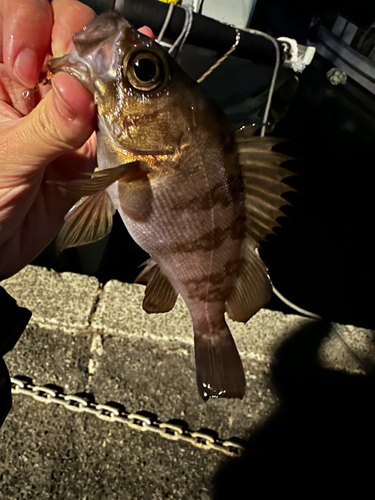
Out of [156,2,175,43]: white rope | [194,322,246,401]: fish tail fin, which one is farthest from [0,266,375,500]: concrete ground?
[156,2,175,43]: white rope

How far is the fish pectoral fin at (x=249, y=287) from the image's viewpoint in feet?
5.38

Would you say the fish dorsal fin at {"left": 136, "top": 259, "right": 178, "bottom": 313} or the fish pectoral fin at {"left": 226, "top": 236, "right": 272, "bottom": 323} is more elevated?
the fish pectoral fin at {"left": 226, "top": 236, "right": 272, "bottom": 323}

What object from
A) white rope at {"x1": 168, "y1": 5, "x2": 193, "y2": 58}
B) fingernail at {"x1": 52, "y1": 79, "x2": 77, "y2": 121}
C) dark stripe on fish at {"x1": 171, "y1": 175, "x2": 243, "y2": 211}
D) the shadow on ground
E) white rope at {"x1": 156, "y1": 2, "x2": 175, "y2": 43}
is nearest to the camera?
fingernail at {"x1": 52, "y1": 79, "x2": 77, "y2": 121}

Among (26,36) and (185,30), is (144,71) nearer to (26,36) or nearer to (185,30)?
(26,36)

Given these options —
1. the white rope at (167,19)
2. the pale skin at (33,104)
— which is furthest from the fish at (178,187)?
the white rope at (167,19)

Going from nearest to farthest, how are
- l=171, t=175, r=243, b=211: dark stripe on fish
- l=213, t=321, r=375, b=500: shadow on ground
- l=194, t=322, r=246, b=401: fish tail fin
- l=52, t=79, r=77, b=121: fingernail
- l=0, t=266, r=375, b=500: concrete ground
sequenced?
l=52, t=79, r=77, b=121: fingernail < l=171, t=175, r=243, b=211: dark stripe on fish < l=194, t=322, r=246, b=401: fish tail fin < l=0, t=266, r=375, b=500: concrete ground < l=213, t=321, r=375, b=500: shadow on ground

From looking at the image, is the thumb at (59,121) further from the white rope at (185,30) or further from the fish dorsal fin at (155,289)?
the white rope at (185,30)

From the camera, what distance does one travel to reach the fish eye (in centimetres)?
125

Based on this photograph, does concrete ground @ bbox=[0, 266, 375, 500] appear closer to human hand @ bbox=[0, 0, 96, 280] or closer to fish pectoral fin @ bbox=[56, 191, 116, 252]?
human hand @ bbox=[0, 0, 96, 280]

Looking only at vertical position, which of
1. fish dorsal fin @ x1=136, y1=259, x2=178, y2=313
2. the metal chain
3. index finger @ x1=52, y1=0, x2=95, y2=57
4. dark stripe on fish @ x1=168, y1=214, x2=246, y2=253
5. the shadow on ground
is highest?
index finger @ x1=52, y1=0, x2=95, y2=57

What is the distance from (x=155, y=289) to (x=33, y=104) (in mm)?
948

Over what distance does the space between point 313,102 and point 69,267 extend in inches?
305

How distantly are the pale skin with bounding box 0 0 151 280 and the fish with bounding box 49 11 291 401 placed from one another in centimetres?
11

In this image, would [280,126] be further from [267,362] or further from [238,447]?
[238,447]
